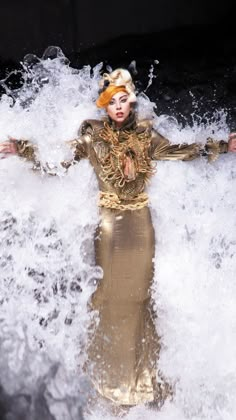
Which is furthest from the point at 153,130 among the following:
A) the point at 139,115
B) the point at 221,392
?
the point at 221,392

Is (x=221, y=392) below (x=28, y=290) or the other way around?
below

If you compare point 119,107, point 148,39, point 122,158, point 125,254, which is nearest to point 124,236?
point 125,254

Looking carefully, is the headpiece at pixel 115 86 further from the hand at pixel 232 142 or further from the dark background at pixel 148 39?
the dark background at pixel 148 39

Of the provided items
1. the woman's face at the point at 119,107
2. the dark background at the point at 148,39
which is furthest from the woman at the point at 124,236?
the dark background at the point at 148,39

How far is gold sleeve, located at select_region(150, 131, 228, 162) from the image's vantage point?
6.66 ft

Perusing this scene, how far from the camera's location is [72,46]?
9.11ft

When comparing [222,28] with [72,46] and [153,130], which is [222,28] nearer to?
[72,46]

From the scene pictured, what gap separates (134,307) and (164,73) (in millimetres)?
1257

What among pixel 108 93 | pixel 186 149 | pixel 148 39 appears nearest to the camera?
pixel 108 93

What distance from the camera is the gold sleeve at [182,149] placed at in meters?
2.03

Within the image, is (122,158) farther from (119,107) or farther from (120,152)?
(119,107)

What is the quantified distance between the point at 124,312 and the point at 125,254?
180 mm

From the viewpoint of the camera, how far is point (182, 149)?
2051 mm

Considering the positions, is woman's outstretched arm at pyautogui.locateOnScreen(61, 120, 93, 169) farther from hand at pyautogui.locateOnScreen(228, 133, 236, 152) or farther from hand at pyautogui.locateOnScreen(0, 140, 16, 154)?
hand at pyautogui.locateOnScreen(228, 133, 236, 152)
